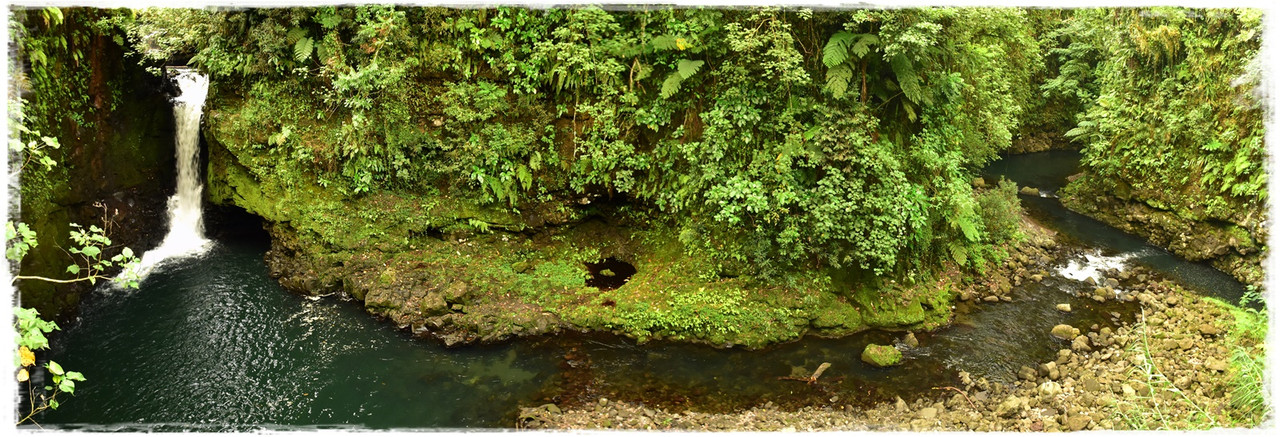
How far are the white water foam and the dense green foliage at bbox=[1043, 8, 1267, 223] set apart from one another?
6.27ft

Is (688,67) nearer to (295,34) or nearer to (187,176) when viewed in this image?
(295,34)

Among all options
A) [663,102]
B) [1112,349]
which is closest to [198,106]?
[663,102]

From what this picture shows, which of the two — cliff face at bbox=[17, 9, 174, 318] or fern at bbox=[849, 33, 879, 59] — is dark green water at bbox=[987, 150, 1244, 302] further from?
cliff face at bbox=[17, 9, 174, 318]

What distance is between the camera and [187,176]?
13.9 m

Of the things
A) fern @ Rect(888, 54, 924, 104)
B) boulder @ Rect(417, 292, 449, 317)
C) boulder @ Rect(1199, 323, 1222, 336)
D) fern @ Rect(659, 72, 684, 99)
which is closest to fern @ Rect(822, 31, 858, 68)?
fern @ Rect(888, 54, 924, 104)

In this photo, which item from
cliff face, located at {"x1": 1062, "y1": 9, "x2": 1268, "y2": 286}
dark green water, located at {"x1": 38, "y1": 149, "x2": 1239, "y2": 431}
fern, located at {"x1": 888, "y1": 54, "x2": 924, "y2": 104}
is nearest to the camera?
dark green water, located at {"x1": 38, "y1": 149, "x2": 1239, "y2": 431}

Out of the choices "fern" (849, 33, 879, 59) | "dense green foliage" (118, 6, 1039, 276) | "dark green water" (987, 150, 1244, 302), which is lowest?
"dark green water" (987, 150, 1244, 302)

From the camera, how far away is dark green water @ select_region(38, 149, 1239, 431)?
8.88m

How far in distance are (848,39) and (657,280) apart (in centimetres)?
506

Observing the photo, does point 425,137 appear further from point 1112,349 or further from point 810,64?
point 1112,349

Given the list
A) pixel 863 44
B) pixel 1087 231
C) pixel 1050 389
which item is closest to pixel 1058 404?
pixel 1050 389

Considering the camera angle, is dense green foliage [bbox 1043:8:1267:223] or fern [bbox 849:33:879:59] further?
dense green foliage [bbox 1043:8:1267:223]

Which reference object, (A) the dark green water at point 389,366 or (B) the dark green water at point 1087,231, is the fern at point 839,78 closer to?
(A) the dark green water at point 389,366

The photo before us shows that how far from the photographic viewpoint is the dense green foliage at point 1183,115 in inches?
502
